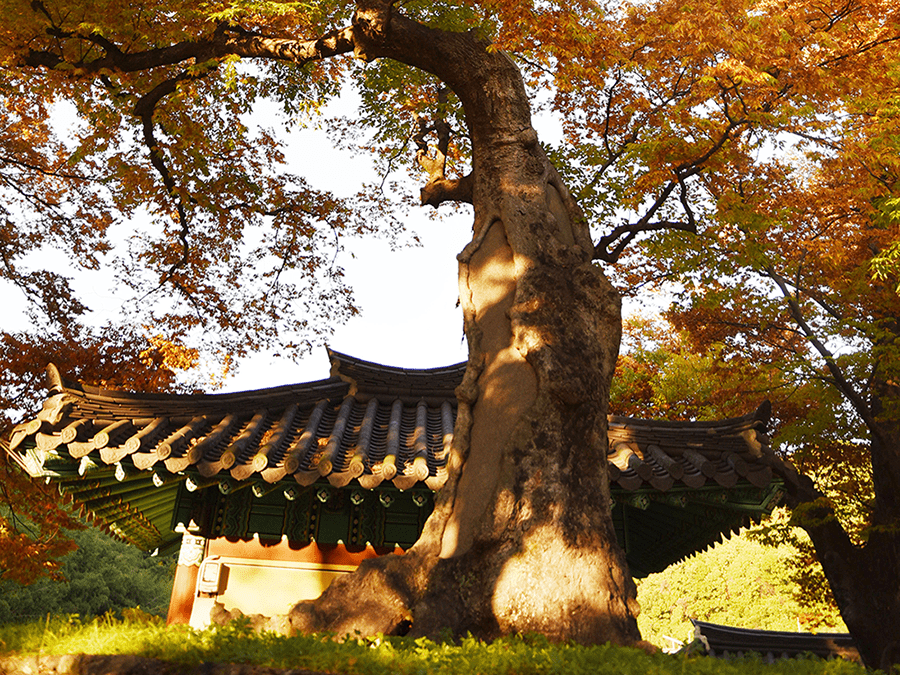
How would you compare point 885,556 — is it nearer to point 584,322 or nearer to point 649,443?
point 649,443

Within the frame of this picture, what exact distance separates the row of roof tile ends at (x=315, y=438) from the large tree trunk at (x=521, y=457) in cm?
140

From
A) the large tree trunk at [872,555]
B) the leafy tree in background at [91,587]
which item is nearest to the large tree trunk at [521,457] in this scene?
the large tree trunk at [872,555]

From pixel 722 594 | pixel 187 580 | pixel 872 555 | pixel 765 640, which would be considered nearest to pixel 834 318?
pixel 872 555

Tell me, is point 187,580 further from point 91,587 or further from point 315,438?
point 91,587

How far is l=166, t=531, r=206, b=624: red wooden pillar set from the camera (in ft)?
22.1

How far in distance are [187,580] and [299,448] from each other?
7.20ft

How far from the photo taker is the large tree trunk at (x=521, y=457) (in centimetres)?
400

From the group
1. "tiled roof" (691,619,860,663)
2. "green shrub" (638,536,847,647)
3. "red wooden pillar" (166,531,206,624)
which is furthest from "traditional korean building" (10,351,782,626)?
"green shrub" (638,536,847,647)

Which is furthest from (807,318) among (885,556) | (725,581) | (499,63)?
(725,581)

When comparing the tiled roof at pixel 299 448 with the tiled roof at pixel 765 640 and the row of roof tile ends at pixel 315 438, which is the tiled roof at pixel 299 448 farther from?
the tiled roof at pixel 765 640

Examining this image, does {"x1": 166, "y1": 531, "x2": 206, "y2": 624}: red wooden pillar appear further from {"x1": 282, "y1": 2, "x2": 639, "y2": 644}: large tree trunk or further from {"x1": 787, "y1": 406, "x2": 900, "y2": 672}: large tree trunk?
{"x1": 787, "y1": 406, "x2": 900, "y2": 672}: large tree trunk

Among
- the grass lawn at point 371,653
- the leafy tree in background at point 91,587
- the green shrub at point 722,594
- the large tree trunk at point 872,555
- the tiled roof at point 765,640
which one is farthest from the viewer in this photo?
the green shrub at point 722,594

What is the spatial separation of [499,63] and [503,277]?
91.2 inches

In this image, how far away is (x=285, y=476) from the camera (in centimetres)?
593
